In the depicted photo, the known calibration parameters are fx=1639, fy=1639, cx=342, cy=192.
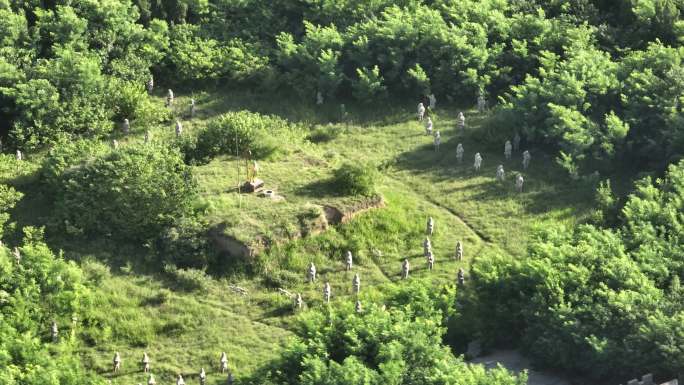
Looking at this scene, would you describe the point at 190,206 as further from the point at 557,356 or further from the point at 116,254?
the point at 557,356

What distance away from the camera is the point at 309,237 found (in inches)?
2670

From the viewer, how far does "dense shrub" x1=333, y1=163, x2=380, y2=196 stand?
2741 inches

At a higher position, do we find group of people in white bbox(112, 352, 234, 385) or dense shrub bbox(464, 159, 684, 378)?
dense shrub bbox(464, 159, 684, 378)

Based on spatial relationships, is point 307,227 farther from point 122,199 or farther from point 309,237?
point 122,199

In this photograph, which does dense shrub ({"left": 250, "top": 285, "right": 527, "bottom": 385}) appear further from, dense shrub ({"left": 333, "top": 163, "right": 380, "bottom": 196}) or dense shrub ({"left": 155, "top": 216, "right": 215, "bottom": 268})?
dense shrub ({"left": 333, "top": 163, "right": 380, "bottom": 196})

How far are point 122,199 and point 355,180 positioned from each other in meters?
9.97

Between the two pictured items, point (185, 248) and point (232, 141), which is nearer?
point (185, 248)

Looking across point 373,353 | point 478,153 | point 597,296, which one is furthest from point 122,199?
point 597,296

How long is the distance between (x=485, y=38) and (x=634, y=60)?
24.9 feet

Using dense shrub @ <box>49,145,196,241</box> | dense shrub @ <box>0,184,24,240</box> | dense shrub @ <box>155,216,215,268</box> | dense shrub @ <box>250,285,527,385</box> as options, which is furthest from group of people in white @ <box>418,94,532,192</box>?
dense shrub @ <box>0,184,24,240</box>

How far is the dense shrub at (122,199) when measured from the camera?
67000mm

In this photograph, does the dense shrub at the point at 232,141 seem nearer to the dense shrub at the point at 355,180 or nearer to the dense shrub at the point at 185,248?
the dense shrub at the point at 355,180

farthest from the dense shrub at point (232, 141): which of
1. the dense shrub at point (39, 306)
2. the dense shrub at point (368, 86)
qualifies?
the dense shrub at point (39, 306)

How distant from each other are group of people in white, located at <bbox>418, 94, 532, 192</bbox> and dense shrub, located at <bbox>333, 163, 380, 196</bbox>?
600 cm
